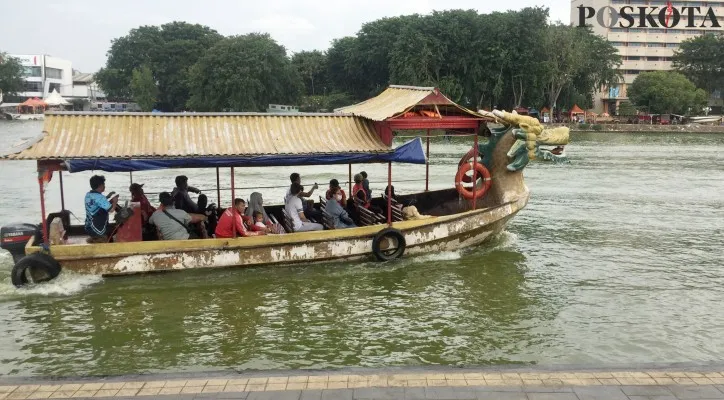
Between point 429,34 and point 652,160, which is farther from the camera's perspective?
point 429,34

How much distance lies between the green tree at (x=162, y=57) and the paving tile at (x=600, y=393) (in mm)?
70143

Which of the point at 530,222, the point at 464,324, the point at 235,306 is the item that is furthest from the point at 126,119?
the point at 530,222

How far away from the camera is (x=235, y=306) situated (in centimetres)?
973

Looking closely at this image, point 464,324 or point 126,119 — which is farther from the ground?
point 126,119

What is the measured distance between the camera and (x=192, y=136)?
10.9 metres

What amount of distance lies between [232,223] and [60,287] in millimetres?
2987

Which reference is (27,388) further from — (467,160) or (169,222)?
(467,160)

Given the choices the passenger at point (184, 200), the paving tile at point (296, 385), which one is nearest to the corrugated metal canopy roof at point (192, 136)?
the passenger at point (184, 200)

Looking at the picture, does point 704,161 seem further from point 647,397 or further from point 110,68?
point 110,68

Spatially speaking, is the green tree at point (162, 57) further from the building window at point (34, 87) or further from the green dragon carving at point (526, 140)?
the green dragon carving at point (526, 140)

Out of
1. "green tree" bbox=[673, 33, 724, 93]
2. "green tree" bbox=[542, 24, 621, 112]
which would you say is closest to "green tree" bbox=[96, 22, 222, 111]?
"green tree" bbox=[542, 24, 621, 112]

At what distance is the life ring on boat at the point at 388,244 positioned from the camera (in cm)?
1159

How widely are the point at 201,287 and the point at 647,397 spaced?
726 centimetres

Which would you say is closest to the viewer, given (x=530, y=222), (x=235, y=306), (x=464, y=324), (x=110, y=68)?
(x=464, y=324)
